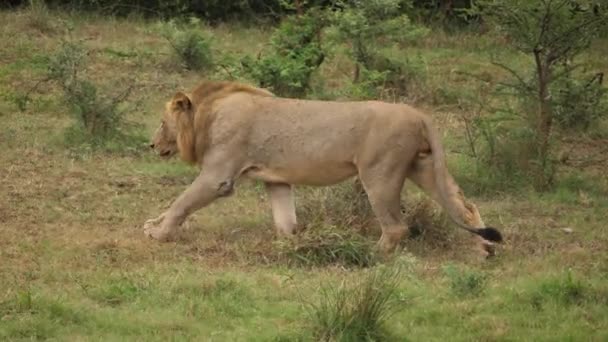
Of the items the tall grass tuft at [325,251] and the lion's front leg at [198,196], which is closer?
the tall grass tuft at [325,251]

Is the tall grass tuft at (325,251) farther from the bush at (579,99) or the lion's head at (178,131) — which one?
the bush at (579,99)

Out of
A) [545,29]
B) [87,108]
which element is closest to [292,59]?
[87,108]

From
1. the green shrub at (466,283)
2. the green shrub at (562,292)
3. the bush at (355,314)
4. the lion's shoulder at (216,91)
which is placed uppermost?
the bush at (355,314)

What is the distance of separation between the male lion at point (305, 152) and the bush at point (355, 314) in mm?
2069

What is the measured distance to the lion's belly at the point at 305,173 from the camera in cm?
927

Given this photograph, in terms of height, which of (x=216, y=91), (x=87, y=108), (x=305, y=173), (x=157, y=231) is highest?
(x=216, y=91)

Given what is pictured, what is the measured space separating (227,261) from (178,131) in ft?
4.83

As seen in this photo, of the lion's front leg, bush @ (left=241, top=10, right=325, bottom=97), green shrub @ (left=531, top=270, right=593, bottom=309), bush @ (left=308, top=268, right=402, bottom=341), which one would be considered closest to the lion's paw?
the lion's front leg

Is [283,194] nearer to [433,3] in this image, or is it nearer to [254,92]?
[254,92]

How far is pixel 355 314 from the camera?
6.83 m

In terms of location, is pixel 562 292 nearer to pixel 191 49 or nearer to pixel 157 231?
pixel 157 231

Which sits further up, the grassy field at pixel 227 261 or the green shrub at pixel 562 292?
the green shrub at pixel 562 292

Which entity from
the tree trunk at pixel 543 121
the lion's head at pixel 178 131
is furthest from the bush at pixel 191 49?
the lion's head at pixel 178 131

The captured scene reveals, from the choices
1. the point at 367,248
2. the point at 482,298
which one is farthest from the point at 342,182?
the point at 482,298
